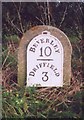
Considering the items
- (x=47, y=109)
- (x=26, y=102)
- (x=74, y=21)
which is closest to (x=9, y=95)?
(x=26, y=102)

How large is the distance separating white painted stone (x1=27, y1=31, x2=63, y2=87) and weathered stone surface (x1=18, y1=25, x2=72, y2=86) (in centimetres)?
2

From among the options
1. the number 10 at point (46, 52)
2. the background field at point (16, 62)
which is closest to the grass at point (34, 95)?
the background field at point (16, 62)

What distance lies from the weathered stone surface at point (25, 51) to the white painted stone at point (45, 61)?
16 mm

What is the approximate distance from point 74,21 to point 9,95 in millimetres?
519

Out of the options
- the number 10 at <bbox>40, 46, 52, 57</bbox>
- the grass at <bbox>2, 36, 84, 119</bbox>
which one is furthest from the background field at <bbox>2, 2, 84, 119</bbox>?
the number 10 at <bbox>40, 46, 52, 57</bbox>

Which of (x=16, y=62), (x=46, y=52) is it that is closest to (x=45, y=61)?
(x=46, y=52)

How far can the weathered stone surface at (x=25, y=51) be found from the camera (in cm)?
134

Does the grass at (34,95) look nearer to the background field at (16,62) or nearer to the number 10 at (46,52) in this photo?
the background field at (16,62)

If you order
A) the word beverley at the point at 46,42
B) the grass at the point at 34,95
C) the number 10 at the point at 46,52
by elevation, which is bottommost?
the grass at the point at 34,95

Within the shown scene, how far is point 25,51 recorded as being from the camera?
1.34 metres

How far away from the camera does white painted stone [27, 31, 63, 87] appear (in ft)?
4.38

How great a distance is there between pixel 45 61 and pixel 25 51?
116 millimetres

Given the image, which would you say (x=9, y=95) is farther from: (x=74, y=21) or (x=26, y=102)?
(x=74, y=21)

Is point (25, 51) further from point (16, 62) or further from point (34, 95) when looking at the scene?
point (34, 95)
